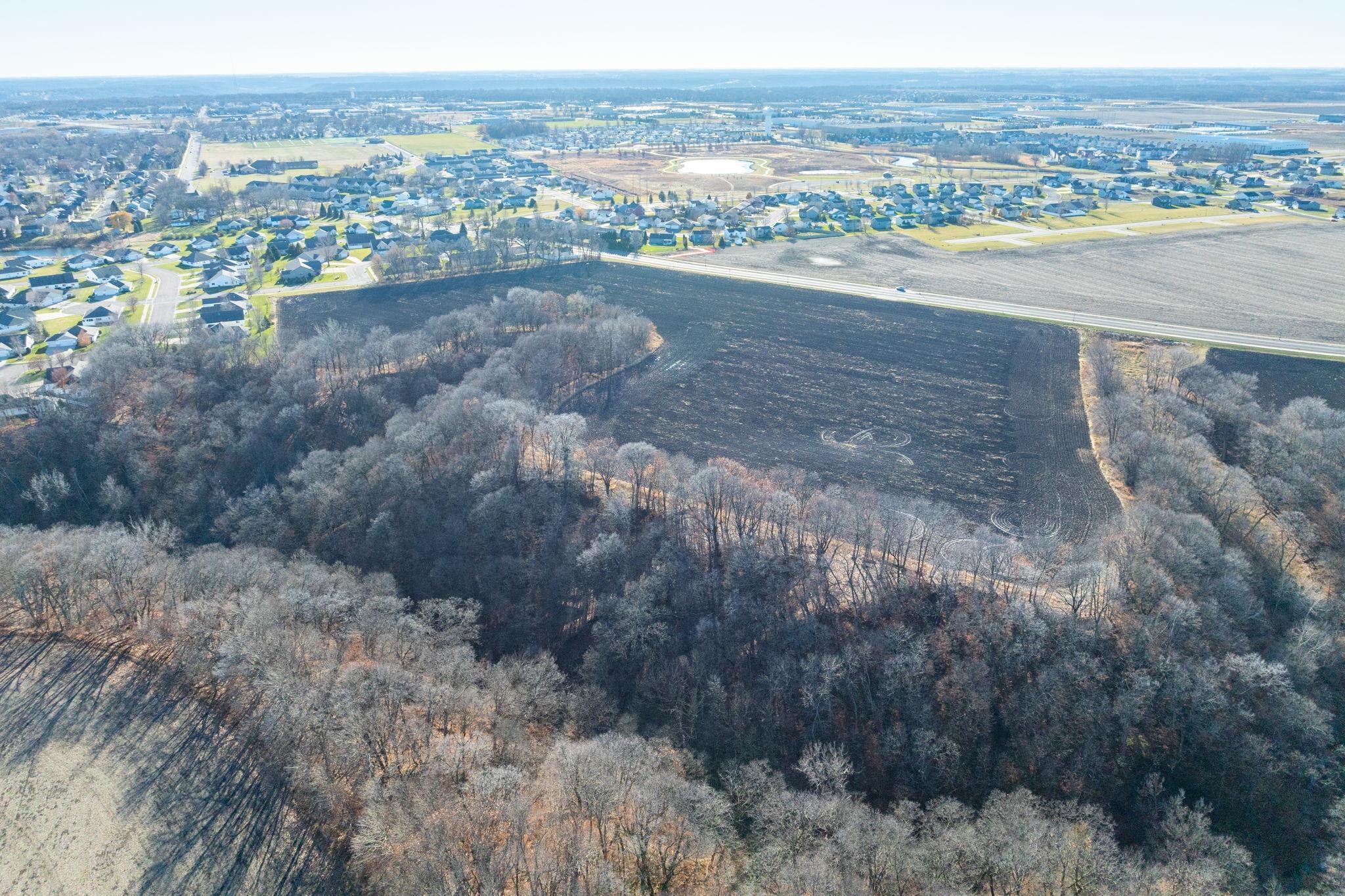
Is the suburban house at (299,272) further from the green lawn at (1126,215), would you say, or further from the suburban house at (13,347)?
the green lawn at (1126,215)

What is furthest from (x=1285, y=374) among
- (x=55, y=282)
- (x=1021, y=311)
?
(x=55, y=282)

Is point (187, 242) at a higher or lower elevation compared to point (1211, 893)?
higher

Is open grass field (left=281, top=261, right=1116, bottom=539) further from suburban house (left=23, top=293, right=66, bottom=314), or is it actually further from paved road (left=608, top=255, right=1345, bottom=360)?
suburban house (left=23, top=293, right=66, bottom=314)

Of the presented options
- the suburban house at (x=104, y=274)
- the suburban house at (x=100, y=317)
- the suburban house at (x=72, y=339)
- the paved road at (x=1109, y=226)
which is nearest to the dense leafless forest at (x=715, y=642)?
the suburban house at (x=72, y=339)

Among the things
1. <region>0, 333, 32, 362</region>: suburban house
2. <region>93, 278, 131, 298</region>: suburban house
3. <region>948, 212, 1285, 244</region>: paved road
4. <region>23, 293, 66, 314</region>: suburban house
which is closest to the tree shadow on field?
<region>0, 333, 32, 362</region>: suburban house

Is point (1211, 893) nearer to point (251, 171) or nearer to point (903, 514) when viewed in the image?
point (903, 514)

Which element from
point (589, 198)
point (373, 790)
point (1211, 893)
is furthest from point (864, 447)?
point (589, 198)
